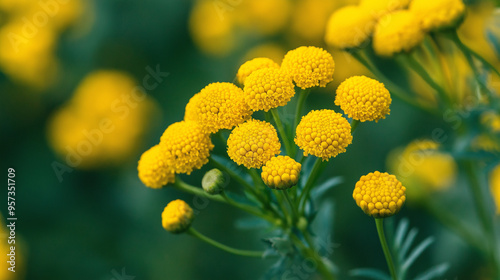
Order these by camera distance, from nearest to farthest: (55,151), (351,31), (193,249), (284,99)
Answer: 1. (284,99)
2. (351,31)
3. (193,249)
4. (55,151)

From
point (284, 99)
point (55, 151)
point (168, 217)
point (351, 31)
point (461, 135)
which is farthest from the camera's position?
point (55, 151)

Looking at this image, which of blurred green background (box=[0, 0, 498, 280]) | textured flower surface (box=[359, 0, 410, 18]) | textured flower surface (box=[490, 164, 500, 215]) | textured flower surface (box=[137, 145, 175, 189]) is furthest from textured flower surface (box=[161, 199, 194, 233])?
textured flower surface (box=[490, 164, 500, 215])

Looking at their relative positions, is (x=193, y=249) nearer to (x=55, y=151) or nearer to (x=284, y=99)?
(x=55, y=151)

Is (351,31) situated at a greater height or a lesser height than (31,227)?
greater

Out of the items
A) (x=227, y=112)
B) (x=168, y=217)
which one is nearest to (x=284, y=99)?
(x=227, y=112)

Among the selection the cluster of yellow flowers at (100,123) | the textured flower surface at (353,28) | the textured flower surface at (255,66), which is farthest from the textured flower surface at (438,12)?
the cluster of yellow flowers at (100,123)

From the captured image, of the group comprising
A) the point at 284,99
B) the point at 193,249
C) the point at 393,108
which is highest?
the point at 284,99
